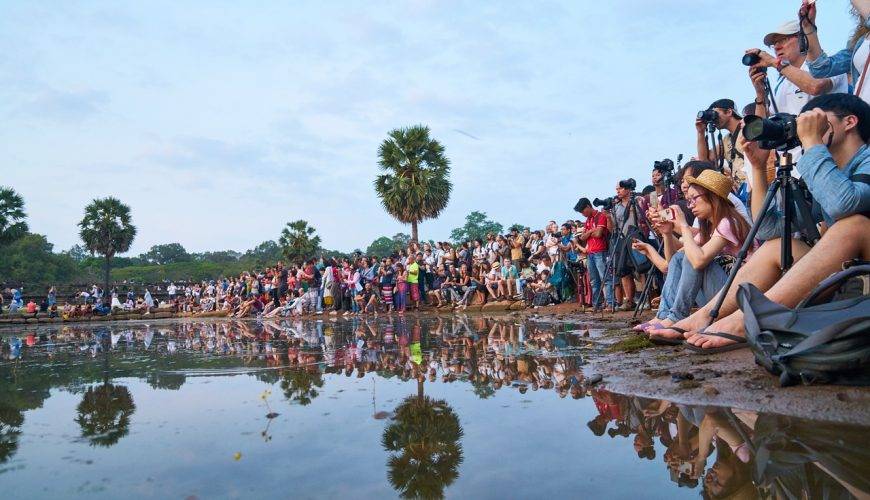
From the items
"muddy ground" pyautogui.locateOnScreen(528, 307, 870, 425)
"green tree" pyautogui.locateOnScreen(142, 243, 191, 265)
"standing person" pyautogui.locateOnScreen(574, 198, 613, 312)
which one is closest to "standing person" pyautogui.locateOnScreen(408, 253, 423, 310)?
"standing person" pyautogui.locateOnScreen(574, 198, 613, 312)

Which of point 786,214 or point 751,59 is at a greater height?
point 751,59

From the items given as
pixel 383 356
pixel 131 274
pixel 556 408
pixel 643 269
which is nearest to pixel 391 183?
pixel 643 269

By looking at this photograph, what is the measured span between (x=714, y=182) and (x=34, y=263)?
57461 mm

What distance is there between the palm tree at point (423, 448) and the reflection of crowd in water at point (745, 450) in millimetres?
501

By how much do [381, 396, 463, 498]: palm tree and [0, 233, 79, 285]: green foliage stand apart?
5348 cm

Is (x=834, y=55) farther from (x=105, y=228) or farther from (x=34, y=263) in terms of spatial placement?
(x=34, y=263)

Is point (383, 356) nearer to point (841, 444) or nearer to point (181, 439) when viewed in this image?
point (181, 439)

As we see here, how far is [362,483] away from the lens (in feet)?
4.79

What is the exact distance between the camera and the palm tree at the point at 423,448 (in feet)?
4.76

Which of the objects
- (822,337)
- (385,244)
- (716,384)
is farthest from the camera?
(385,244)

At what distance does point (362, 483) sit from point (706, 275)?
331 centimetres

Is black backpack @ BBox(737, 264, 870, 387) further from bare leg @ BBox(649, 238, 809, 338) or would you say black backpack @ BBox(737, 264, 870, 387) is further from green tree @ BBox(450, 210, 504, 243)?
green tree @ BBox(450, 210, 504, 243)

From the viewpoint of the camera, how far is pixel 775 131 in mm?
2750

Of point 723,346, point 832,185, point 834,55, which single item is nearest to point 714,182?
point 834,55
